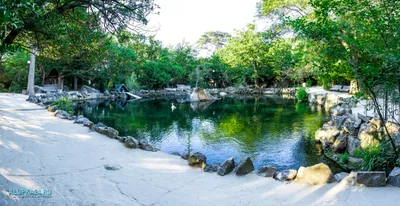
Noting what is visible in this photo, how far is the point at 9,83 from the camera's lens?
2239cm

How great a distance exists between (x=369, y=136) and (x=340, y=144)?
0.97m

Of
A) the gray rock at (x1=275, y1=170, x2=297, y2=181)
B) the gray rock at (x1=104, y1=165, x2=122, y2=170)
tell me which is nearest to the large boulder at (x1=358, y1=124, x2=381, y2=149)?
the gray rock at (x1=275, y1=170, x2=297, y2=181)

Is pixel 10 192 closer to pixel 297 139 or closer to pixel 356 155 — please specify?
pixel 356 155

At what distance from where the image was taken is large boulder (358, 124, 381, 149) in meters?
5.78

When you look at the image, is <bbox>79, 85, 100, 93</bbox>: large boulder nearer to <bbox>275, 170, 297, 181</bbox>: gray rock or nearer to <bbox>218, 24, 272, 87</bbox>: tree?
<bbox>218, 24, 272, 87</bbox>: tree

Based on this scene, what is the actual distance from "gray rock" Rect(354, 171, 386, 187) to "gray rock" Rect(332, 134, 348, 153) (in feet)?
11.3

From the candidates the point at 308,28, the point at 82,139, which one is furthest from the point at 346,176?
the point at 82,139

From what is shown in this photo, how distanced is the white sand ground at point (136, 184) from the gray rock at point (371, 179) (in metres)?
0.09

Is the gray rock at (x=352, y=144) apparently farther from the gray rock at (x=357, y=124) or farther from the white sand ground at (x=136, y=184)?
the white sand ground at (x=136, y=184)

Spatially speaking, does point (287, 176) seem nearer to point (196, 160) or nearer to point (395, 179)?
point (395, 179)

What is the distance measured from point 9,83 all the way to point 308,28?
25.1 m

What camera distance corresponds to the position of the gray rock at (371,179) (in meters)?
3.56

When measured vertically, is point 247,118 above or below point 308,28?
below

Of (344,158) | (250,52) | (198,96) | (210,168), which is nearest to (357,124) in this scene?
(344,158)
